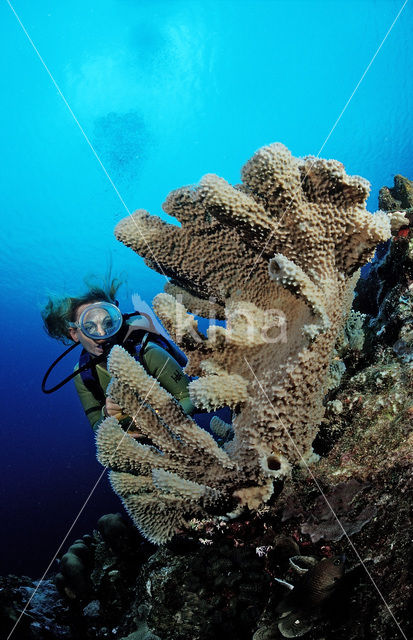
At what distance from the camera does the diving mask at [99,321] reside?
3.70 meters

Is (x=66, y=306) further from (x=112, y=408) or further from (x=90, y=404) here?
(x=112, y=408)

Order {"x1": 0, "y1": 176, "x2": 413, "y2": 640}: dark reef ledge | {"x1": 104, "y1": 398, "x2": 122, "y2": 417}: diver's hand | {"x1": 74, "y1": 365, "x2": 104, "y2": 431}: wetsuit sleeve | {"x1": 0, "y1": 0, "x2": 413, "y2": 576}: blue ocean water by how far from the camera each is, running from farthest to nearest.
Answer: {"x1": 0, "y1": 0, "x2": 413, "y2": 576}: blue ocean water
{"x1": 74, "y1": 365, "x2": 104, "y2": 431}: wetsuit sleeve
{"x1": 104, "y1": 398, "x2": 122, "y2": 417}: diver's hand
{"x1": 0, "y1": 176, "x2": 413, "y2": 640}: dark reef ledge

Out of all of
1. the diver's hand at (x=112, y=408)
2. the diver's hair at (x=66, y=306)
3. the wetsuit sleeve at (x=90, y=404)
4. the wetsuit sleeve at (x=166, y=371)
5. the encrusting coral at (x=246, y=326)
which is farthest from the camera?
the diver's hair at (x=66, y=306)

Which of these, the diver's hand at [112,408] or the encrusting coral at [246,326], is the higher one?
the encrusting coral at [246,326]

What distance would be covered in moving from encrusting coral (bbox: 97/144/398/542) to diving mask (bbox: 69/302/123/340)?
Answer: 163cm

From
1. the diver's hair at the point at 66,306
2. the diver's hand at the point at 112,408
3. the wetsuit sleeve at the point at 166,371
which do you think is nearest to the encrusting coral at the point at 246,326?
the diver's hand at the point at 112,408

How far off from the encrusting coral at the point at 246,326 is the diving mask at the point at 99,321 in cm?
163

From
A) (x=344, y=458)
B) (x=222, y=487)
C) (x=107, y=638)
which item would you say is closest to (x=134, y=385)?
(x=222, y=487)

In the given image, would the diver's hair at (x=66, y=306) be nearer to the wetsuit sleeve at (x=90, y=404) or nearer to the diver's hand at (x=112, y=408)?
the wetsuit sleeve at (x=90, y=404)

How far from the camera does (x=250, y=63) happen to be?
49.2 meters

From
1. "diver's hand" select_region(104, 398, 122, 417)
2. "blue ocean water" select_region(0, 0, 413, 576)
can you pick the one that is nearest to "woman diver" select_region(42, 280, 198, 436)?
"diver's hand" select_region(104, 398, 122, 417)

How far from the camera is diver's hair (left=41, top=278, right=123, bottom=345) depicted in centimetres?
426

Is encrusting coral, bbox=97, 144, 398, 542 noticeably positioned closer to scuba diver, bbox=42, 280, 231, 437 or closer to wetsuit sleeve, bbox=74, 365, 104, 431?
scuba diver, bbox=42, 280, 231, 437

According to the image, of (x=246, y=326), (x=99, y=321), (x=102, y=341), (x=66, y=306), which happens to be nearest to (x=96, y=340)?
(x=102, y=341)
